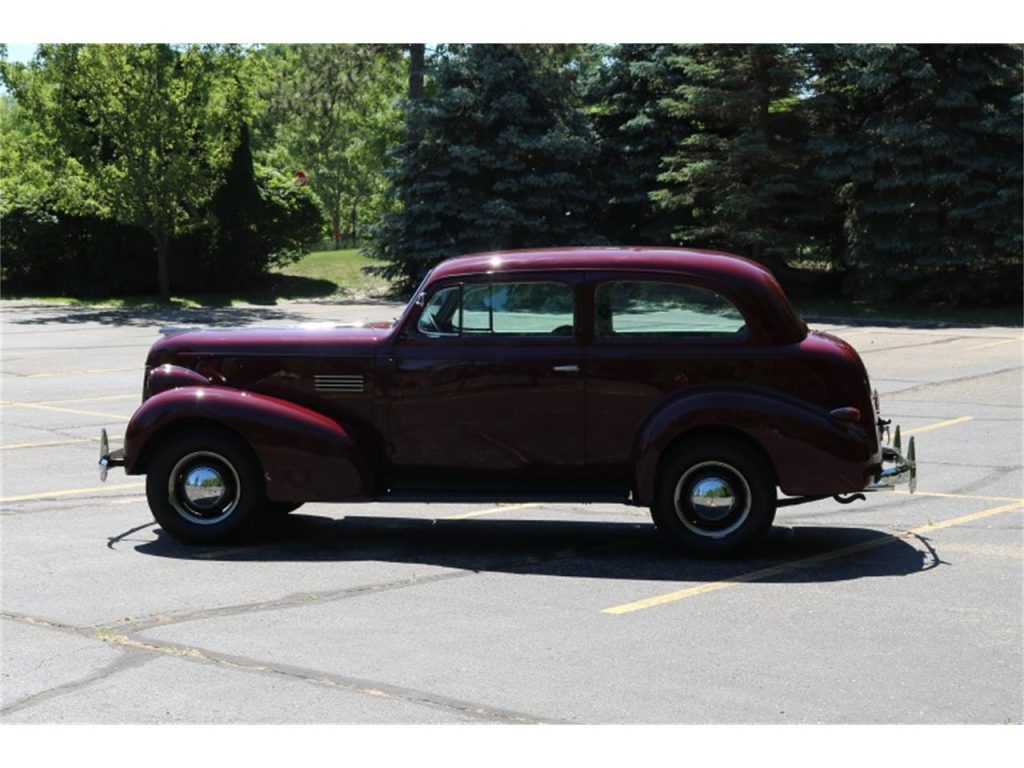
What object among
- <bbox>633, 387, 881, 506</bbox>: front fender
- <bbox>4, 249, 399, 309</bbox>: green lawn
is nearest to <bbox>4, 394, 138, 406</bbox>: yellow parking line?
Result: <bbox>633, 387, 881, 506</bbox>: front fender

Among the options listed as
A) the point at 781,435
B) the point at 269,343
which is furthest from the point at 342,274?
the point at 781,435

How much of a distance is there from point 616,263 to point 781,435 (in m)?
1.51

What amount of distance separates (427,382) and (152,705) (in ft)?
11.9

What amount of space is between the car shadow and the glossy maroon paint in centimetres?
41

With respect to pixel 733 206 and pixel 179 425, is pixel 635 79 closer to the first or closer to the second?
pixel 733 206

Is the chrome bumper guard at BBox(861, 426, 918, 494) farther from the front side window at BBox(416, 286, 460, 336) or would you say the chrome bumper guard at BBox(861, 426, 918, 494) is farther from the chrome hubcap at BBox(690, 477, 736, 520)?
the front side window at BBox(416, 286, 460, 336)

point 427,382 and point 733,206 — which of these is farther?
point 733,206

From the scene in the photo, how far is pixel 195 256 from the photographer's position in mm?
37875

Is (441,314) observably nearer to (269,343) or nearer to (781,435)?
(269,343)

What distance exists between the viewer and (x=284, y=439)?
880cm

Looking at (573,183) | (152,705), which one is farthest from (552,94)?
(152,705)

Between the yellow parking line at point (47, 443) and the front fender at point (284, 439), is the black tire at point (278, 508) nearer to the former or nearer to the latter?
the front fender at point (284, 439)

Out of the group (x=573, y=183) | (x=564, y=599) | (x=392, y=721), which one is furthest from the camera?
(x=573, y=183)

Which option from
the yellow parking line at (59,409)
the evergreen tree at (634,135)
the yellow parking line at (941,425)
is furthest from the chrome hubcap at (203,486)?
the evergreen tree at (634,135)
